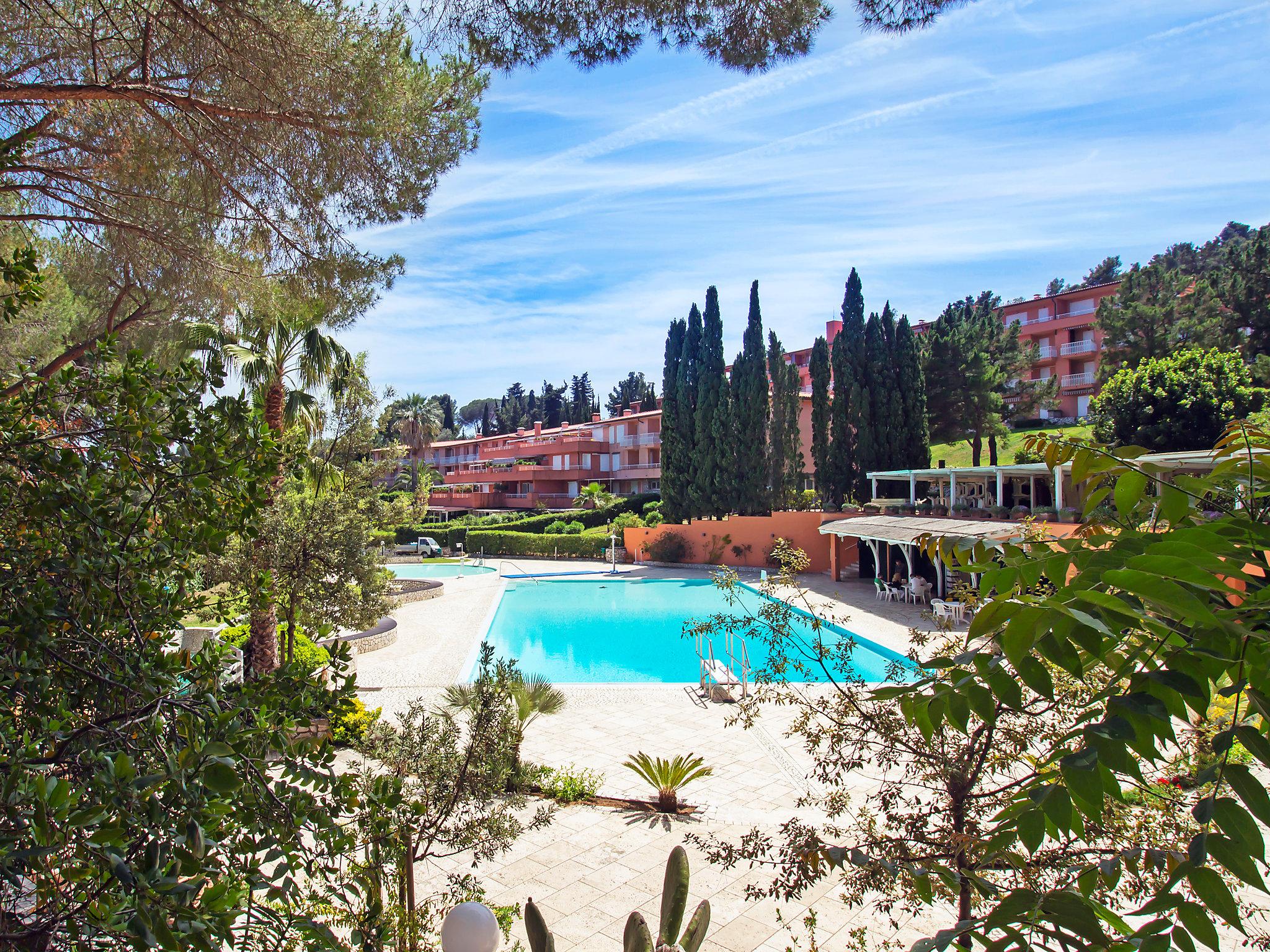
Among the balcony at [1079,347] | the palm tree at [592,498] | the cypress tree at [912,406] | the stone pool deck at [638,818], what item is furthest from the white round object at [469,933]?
the balcony at [1079,347]

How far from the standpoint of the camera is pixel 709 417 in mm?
34188

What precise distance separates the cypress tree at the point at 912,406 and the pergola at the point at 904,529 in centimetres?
655

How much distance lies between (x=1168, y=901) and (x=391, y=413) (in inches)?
419

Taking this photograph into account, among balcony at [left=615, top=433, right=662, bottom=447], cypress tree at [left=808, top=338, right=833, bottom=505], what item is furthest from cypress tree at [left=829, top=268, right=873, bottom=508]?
balcony at [left=615, top=433, right=662, bottom=447]

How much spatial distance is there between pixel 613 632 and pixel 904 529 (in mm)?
8465

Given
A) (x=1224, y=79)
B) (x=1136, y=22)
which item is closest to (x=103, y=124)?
(x=1136, y=22)

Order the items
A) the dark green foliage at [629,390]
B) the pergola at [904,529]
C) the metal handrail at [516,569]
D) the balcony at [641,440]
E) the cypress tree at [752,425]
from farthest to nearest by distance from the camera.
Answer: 1. the dark green foliage at [629,390]
2. the balcony at [641,440]
3. the cypress tree at [752,425]
4. the metal handrail at [516,569]
5. the pergola at [904,529]

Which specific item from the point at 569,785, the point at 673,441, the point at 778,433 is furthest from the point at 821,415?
the point at 569,785

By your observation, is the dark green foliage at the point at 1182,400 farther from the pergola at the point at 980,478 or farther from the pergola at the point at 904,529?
the pergola at the point at 904,529

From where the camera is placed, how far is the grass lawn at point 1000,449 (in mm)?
41094

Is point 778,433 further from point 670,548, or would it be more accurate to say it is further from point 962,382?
point 962,382

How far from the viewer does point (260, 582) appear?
9.04 feet

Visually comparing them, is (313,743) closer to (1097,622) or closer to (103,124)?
(1097,622)

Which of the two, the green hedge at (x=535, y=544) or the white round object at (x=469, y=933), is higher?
the white round object at (x=469, y=933)
